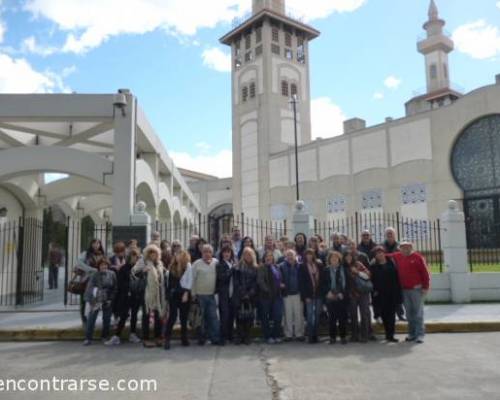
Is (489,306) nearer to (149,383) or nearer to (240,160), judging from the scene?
(149,383)

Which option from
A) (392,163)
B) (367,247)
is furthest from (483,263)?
(392,163)

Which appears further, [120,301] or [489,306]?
[489,306]

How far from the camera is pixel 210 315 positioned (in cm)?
845

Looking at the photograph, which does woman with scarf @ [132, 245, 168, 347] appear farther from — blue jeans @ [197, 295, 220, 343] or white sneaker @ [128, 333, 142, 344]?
blue jeans @ [197, 295, 220, 343]

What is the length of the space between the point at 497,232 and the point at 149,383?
93.3 feet

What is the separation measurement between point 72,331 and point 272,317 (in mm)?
3713

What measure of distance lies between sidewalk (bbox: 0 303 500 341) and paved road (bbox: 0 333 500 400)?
406mm

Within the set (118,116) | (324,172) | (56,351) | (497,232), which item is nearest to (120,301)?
(56,351)

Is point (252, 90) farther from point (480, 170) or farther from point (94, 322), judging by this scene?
point (94, 322)

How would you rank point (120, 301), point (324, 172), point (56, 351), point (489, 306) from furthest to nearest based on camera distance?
1. point (324, 172)
2. point (489, 306)
3. point (120, 301)
4. point (56, 351)

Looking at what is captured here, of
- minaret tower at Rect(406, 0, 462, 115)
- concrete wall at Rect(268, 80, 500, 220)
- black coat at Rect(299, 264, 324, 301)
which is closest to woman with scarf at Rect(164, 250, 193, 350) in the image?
black coat at Rect(299, 264, 324, 301)

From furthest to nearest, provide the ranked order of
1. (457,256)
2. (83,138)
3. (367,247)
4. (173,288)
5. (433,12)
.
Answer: (433,12) → (83,138) → (457,256) → (367,247) → (173,288)

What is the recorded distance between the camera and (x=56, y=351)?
789 centimetres

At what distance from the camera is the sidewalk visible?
8969mm
